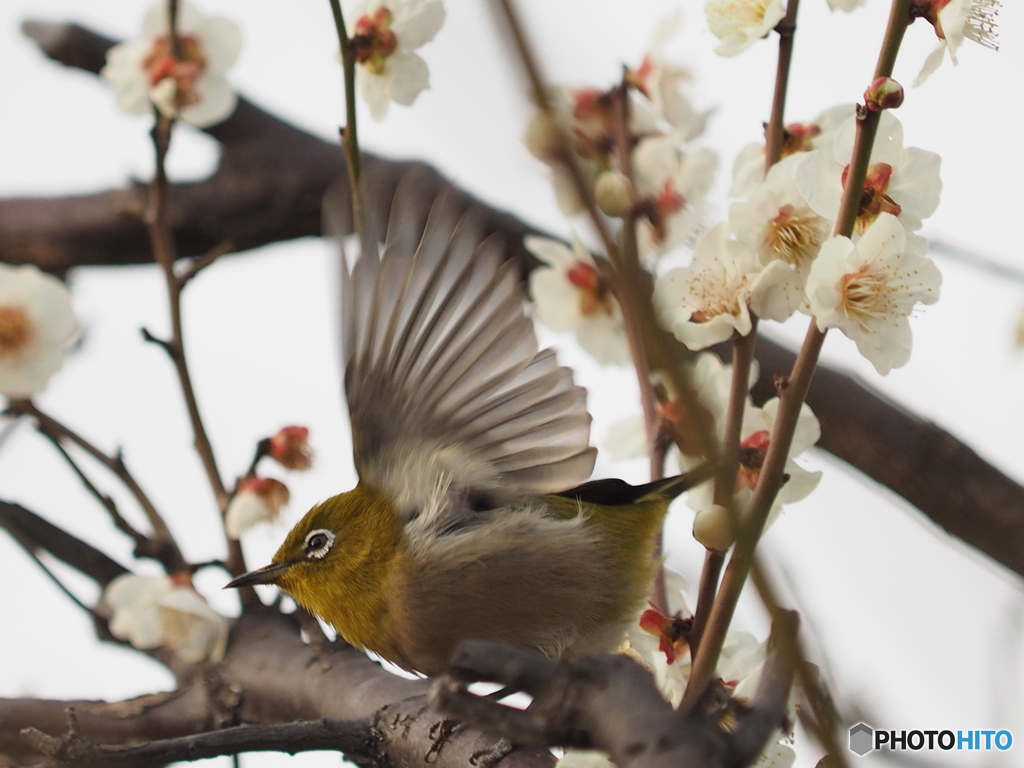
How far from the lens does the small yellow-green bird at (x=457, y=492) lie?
1.18m

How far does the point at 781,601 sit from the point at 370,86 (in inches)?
40.2

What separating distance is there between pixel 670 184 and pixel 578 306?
0.20 metres

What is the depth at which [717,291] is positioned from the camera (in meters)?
1.03

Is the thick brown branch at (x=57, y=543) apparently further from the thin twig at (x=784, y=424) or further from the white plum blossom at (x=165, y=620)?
the thin twig at (x=784, y=424)

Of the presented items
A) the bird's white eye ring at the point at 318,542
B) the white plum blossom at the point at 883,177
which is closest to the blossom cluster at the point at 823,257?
the white plum blossom at the point at 883,177

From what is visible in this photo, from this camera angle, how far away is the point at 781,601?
1.65 feet

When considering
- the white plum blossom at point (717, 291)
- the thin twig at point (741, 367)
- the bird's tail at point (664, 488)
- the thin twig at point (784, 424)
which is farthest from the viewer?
the bird's tail at point (664, 488)

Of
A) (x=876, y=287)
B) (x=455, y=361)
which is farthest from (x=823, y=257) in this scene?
(x=455, y=361)

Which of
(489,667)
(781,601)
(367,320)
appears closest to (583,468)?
(367,320)

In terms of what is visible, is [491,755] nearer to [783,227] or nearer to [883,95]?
[783,227]

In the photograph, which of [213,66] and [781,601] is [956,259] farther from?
[213,66]

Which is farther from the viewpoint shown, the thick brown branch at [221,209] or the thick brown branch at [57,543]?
the thick brown branch at [221,209]

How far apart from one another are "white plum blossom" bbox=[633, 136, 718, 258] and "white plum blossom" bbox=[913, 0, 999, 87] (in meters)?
0.39

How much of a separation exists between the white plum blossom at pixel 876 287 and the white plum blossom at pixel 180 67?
979 millimetres
